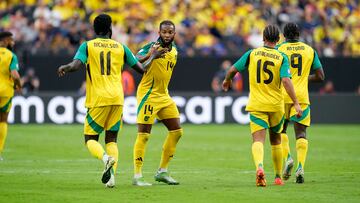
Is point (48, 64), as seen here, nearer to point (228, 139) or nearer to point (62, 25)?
point (62, 25)

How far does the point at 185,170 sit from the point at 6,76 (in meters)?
4.28

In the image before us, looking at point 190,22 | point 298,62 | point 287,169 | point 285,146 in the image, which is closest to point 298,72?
point 298,62

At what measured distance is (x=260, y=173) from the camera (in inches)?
482

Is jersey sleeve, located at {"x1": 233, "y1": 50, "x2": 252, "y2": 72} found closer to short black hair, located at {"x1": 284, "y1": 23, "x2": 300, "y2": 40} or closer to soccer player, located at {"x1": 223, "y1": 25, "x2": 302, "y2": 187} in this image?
soccer player, located at {"x1": 223, "y1": 25, "x2": 302, "y2": 187}

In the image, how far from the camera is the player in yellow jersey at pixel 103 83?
12.3 metres

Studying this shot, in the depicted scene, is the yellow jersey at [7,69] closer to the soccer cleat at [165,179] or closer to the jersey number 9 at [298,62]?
the soccer cleat at [165,179]

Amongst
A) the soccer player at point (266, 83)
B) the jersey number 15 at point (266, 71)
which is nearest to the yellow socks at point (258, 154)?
the soccer player at point (266, 83)

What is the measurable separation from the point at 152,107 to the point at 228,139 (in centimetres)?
979

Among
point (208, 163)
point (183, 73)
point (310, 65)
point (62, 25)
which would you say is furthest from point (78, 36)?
point (310, 65)

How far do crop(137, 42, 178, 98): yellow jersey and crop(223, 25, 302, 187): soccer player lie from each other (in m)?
0.95

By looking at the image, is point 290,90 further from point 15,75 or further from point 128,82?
point 128,82

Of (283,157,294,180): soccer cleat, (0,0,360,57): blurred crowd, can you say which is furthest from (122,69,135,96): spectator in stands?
(283,157,294,180): soccer cleat

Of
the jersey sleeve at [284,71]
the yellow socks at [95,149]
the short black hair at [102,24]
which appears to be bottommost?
the yellow socks at [95,149]

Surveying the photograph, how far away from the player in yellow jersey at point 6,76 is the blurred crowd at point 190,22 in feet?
37.9
